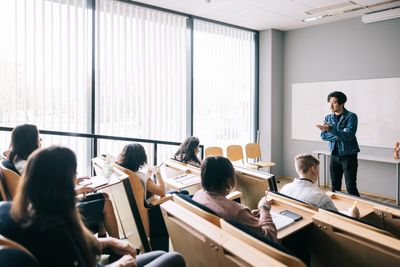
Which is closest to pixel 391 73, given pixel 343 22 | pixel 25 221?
pixel 343 22

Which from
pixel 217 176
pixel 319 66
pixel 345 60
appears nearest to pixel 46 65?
pixel 217 176

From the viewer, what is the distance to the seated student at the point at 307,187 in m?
2.12

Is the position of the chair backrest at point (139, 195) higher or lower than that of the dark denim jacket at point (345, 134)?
lower

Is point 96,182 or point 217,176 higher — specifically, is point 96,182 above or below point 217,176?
below

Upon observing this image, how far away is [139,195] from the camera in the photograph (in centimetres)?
257

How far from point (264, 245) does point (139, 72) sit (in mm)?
3827

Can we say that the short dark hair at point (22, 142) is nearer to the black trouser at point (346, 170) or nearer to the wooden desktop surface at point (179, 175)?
the wooden desktop surface at point (179, 175)

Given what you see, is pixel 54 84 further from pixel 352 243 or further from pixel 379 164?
pixel 379 164

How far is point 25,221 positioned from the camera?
118 centimetres

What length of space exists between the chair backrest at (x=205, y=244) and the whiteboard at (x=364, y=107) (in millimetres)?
4569

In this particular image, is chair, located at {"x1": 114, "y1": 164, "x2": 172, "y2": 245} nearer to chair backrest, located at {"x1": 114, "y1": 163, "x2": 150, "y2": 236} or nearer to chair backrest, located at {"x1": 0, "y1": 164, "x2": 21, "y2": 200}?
chair backrest, located at {"x1": 114, "y1": 163, "x2": 150, "y2": 236}

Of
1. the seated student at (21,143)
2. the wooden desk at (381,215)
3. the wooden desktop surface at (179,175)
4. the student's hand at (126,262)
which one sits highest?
the seated student at (21,143)

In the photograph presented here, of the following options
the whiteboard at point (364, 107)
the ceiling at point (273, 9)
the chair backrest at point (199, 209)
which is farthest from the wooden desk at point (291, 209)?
the whiteboard at point (364, 107)

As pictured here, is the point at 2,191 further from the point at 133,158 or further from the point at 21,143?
the point at 133,158
